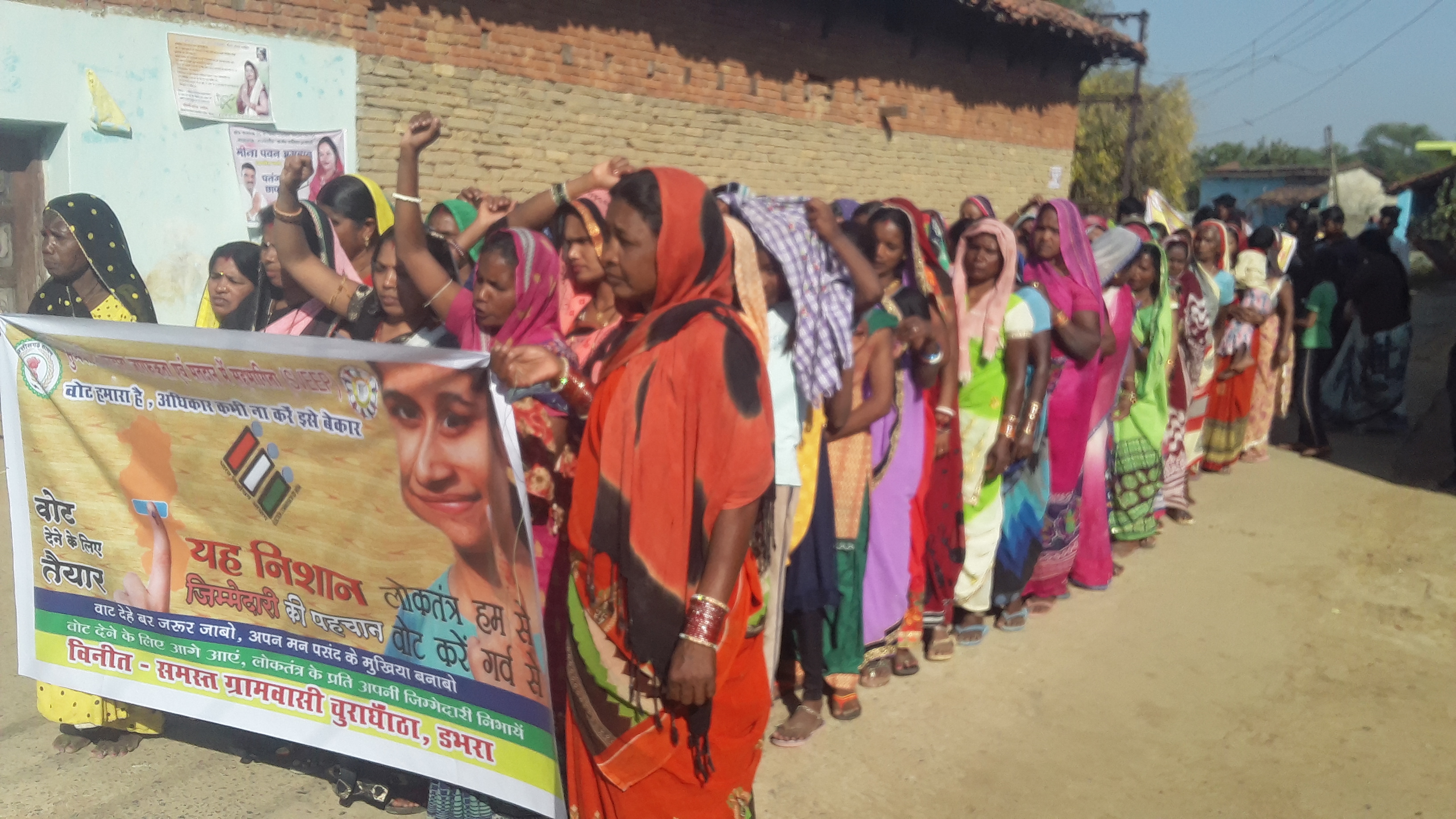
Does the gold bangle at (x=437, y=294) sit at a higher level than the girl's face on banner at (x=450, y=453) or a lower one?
higher

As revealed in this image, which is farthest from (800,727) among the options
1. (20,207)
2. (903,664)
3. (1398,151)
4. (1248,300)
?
(1398,151)

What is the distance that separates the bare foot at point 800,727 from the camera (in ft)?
12.6

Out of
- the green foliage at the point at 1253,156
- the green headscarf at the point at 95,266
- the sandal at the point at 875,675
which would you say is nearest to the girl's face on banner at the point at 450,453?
the green headscarf at the point at 95,266

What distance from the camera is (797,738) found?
3.86 m

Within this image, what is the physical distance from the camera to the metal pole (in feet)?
84.2

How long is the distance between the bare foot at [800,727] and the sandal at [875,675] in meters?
0.45

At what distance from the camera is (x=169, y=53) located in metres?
7.03

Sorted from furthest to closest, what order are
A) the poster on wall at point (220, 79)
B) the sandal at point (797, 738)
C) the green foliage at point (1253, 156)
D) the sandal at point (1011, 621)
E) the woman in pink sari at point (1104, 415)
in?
the green foliage at point (1253, 156) → the poster on wall at point (220, 79) → the woman in pink sari at point (1104, 415) → the sandal at point (1011, 621) → the sandal at point (797, 738)

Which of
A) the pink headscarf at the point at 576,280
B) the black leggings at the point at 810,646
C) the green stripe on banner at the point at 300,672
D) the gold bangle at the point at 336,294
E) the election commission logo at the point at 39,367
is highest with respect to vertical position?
the pink headscarf at the point at 576,280

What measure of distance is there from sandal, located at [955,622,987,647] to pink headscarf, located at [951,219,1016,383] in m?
1.11

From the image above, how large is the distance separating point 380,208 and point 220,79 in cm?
380

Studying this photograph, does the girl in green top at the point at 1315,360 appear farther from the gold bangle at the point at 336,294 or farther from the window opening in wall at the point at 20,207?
the window opening in wall at the point at 20,207

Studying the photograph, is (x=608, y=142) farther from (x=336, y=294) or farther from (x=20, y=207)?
(x=336, y=294)

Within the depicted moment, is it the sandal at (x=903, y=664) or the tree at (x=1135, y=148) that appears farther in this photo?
the tree at (x=1135, y=148)
